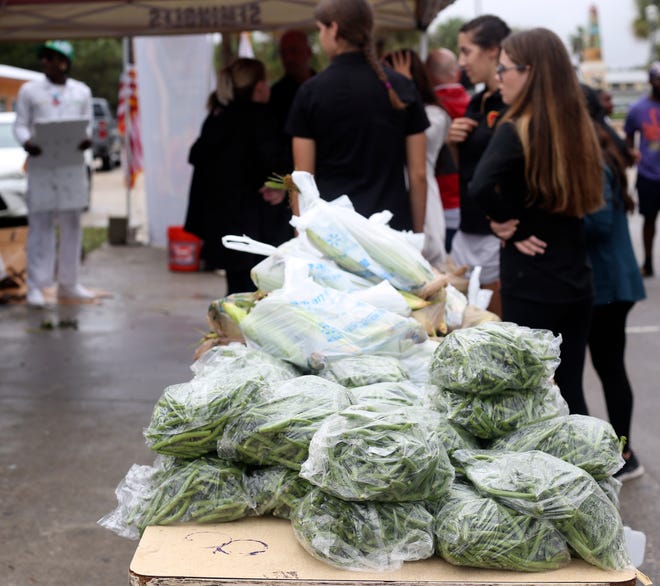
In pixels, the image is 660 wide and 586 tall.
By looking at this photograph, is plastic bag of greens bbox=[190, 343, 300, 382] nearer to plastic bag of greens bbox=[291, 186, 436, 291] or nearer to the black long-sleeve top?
plastic bag of greens bbox=[291, 186, 436, 291]

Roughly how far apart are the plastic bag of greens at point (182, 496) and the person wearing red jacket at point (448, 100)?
12.6 feet

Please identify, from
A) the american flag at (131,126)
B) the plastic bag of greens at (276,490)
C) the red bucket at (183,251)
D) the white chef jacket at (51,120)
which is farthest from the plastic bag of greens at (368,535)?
the american flag at (131,126)

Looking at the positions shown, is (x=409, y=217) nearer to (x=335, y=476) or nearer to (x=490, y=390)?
(x=490, y=390)

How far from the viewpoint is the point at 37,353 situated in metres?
6.79

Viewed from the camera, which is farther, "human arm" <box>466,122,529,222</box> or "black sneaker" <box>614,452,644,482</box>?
"black sneaker" <box>614,452,644,482</box>

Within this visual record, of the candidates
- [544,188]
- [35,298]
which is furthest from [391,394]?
[35,298]

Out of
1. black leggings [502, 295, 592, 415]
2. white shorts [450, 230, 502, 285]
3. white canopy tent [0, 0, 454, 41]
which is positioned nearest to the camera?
black leggings [502, 295, 592, 415]

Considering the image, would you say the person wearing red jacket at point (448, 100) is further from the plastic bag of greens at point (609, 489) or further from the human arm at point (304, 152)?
the plastic bag of greens at point (609, 489)

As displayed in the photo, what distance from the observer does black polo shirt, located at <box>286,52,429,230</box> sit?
13.6 ft

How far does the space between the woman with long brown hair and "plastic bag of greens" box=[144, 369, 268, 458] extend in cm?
158

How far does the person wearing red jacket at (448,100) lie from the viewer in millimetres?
5703

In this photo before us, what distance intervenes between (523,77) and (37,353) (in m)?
4.58

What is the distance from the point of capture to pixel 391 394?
2264 mm

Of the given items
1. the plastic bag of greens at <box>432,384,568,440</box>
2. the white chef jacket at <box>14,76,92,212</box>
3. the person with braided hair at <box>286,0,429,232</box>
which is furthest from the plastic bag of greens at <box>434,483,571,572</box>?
the white chef jacket at <box>14,76,92,212</box>
